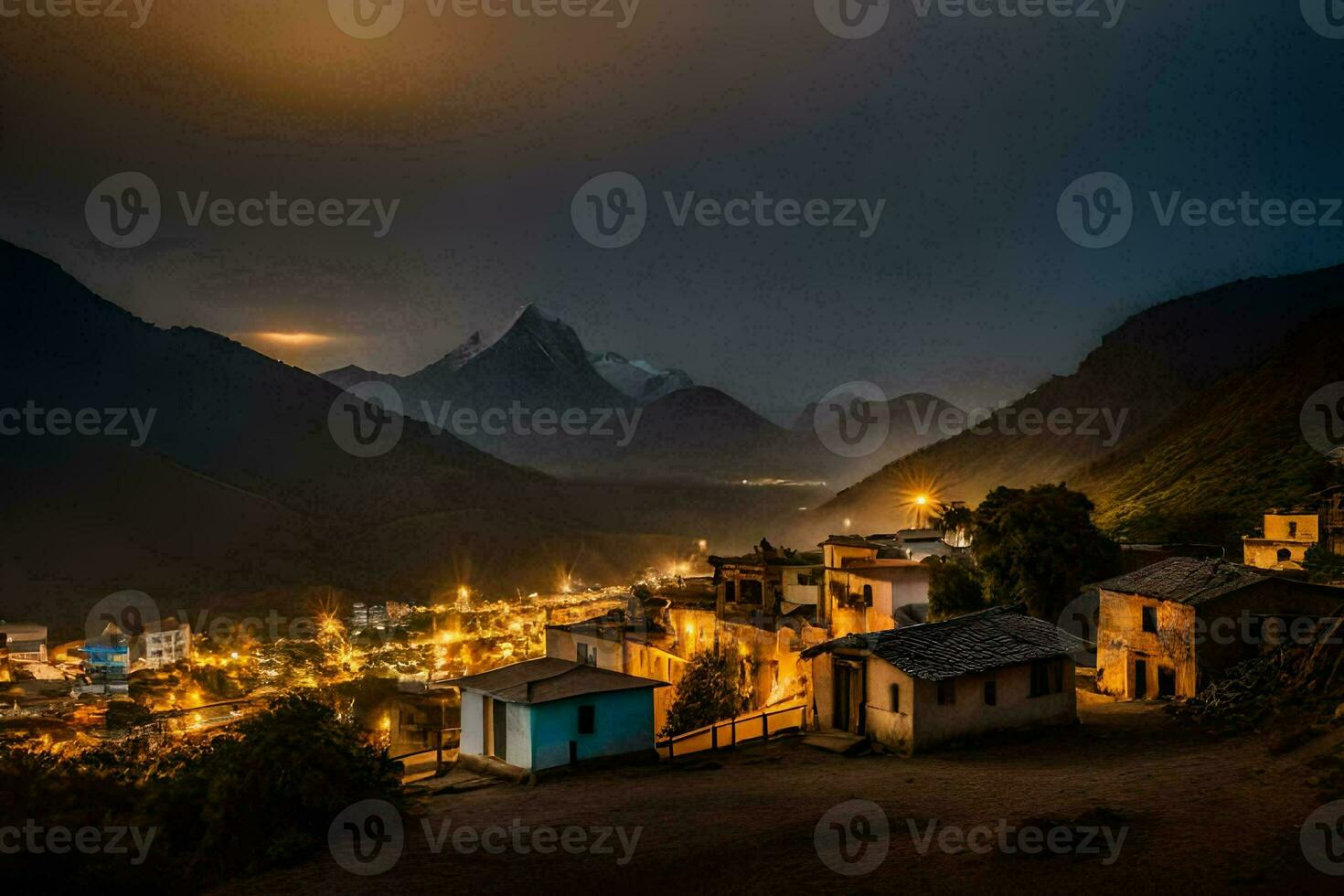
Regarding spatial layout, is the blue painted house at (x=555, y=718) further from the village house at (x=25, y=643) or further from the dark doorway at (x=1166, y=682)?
the village house at (x=25, y=643)

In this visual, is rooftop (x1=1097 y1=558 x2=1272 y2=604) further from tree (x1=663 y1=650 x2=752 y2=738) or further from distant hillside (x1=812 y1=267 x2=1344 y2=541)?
distant hillside (x1=812 y1=267 x2=1344 y2=541)

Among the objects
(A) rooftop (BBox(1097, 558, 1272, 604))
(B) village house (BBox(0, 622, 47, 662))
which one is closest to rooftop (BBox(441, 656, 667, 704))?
(A) rooftop (BBox(1097, 558, 1272, 604))

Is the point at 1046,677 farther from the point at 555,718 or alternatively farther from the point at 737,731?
the point at 555,718

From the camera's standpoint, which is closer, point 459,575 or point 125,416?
point 459,575

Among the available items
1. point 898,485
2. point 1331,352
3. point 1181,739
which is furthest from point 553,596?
point 1181,739

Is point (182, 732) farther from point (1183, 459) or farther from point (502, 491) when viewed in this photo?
point (502, 491)

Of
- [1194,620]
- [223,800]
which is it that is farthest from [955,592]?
[223,800]
